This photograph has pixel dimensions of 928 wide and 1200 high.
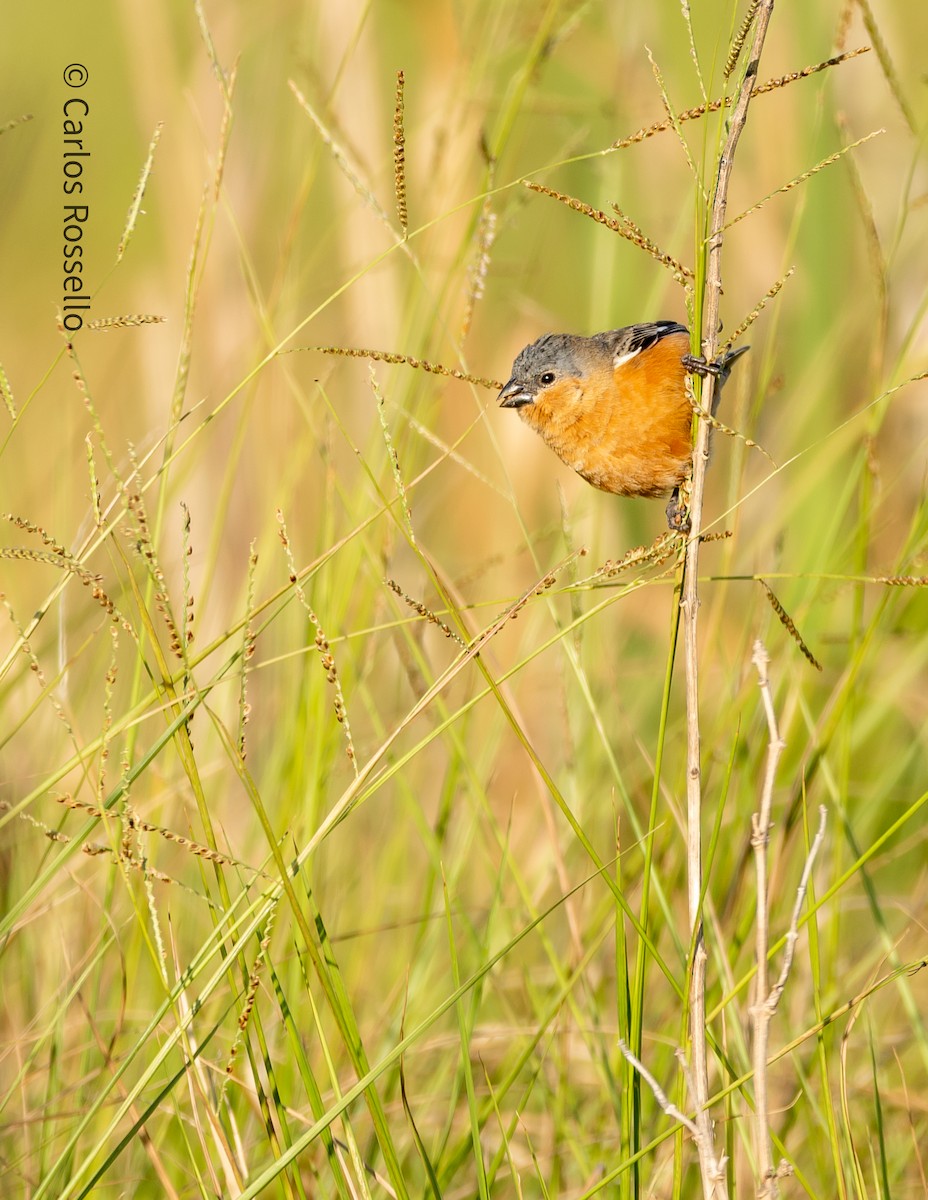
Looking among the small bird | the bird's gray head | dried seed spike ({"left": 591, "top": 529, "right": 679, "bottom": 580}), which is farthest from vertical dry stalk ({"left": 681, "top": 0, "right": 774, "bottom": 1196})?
the bird's gray head

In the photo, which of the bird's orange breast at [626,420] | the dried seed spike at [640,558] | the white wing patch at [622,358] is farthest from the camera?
the white wing patch at [622,358]

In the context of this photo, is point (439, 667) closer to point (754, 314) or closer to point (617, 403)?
point (617, 403)

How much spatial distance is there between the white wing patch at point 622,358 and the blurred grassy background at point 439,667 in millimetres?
97

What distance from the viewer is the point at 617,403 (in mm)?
2791

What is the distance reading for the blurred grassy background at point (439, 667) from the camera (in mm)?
1882

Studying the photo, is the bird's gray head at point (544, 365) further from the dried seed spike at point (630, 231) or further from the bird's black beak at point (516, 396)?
the dried seed spike at point (630, 231)

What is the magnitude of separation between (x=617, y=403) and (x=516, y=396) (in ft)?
1.16

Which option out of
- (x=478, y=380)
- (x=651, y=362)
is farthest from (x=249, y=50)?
(x=478, y=380)

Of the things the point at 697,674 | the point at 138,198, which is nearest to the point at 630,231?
the point at 697,674

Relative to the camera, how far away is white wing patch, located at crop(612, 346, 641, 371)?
113 inches

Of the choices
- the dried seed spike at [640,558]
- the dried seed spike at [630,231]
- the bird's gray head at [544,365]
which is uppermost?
the dried seed spike at [630,231]

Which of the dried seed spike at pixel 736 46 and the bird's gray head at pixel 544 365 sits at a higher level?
the dried seed spike at pixel 736 46

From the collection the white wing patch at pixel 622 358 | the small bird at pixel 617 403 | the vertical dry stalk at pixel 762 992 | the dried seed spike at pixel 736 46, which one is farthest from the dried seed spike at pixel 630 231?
the white wing patch at pixel 622 358

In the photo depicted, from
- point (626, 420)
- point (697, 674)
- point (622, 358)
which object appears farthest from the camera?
point (622, 358)
